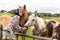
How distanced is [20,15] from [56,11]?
66 cm

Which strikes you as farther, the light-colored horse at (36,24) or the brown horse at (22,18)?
the brown horse at (22,18)

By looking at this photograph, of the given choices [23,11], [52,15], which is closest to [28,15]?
[23,11]

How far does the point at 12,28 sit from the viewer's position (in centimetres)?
514

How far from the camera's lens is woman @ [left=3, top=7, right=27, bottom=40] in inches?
198

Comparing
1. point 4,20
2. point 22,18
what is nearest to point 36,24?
point 22,18

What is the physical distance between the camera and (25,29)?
4957mm

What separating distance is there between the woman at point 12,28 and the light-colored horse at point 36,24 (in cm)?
26

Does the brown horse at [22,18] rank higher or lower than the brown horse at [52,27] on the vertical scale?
higher

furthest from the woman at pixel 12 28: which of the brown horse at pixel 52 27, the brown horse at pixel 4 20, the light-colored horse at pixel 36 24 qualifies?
the brown horse at pixel 52 27

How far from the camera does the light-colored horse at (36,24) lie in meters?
4.73

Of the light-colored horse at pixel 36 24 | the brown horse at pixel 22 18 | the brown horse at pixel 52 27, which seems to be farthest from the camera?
the brown horse at pixel 22 18

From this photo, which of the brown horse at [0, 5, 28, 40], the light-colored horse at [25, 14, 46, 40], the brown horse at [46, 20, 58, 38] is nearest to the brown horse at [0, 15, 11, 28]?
the brown horse at [0, 5, 28, 40]

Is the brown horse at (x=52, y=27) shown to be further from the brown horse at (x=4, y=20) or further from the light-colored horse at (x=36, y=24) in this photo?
the brown horse at (x=4, y=20)

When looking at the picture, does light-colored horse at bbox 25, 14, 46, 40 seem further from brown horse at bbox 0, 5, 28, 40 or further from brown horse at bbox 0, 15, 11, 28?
brown horse at bbox 0, 15, 11, 28
